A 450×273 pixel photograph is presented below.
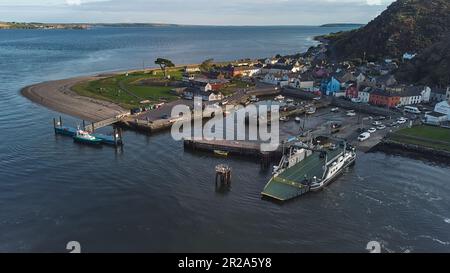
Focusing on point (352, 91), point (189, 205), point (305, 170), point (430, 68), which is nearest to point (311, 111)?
point (352, 91)

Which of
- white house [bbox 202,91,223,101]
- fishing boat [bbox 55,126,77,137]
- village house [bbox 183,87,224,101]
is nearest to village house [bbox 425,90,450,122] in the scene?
white house [bbox 202,91,223,101]

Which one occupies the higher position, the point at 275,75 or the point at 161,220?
the point at 275,75

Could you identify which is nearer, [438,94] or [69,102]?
[69,102]

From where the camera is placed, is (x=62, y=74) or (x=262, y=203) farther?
(x=62, y=74)

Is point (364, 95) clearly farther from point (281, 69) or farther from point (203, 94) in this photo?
point (281, 69)

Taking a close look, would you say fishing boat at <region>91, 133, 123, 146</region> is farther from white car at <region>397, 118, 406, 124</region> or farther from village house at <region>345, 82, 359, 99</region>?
village house at <region>345, 82, 359, 99</region>
